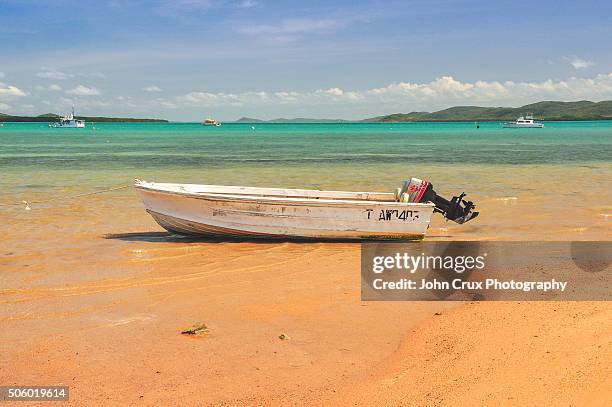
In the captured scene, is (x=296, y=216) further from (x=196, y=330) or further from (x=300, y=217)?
(x=196, y=330)

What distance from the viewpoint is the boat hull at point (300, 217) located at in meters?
11.9

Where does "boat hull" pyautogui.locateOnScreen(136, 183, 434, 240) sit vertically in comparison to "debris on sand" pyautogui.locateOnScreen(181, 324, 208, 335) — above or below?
above

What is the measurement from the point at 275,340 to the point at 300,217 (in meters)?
5.46

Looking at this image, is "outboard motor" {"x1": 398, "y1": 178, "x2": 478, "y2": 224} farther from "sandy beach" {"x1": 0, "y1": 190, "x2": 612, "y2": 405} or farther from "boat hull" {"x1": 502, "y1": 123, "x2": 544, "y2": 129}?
"boat hull" {"x1": 502, "y1": 123, "x2": 544, "y2": 129}

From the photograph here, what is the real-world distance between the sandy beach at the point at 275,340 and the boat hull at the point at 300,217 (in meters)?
1.59

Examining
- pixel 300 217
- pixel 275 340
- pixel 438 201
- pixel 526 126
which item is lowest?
pixel 275 340

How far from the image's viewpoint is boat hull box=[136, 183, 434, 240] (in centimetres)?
1190

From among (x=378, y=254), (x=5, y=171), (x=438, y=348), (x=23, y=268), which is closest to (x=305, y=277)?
(x=378, y=254)

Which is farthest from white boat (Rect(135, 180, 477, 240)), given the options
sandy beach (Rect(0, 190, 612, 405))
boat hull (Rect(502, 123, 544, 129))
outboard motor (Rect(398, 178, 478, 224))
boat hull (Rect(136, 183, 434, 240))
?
boat hull (Rect(502, 123, 544, 129))

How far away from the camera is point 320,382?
5625 mm

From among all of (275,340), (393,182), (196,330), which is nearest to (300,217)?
(196,330)

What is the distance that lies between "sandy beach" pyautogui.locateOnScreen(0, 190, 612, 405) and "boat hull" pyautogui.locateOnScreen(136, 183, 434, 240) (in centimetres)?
159

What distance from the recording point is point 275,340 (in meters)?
6.70

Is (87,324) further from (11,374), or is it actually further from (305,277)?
(305,277)
